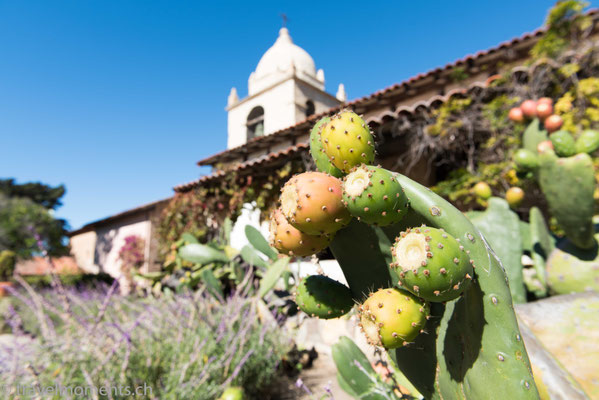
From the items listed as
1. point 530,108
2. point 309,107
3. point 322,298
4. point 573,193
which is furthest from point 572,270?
point 309,107

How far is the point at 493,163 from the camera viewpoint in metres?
4.33

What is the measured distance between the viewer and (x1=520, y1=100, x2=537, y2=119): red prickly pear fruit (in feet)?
7.99

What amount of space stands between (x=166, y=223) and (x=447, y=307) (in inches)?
251

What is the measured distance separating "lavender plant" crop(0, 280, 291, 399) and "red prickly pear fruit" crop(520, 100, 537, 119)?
2402mm

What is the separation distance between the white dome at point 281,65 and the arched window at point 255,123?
0.72 m

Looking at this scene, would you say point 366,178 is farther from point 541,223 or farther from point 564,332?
point 541,223

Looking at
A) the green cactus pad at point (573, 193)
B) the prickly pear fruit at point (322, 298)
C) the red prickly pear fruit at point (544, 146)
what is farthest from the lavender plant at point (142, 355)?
the red prickly pear fruit at point (544, 146)

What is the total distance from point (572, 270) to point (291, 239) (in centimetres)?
198

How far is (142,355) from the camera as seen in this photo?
2057 mm

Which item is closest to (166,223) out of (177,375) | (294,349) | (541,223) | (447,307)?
(294,349)

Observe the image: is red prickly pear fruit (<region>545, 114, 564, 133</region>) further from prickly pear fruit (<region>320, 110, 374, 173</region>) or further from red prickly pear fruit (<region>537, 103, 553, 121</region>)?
prickly pear fruit (<region>320, 110, 374, 173</region>)

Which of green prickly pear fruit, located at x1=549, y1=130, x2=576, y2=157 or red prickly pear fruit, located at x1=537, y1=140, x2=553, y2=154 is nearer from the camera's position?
green prickly pear fruit, located at x1=549, y1=130, x2=576, y2=157

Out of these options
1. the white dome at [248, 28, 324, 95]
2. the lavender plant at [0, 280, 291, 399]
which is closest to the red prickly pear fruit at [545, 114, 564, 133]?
the lavender plant at [0, 280, 291, 399]

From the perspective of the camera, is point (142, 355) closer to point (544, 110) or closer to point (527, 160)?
point (527, 160)
